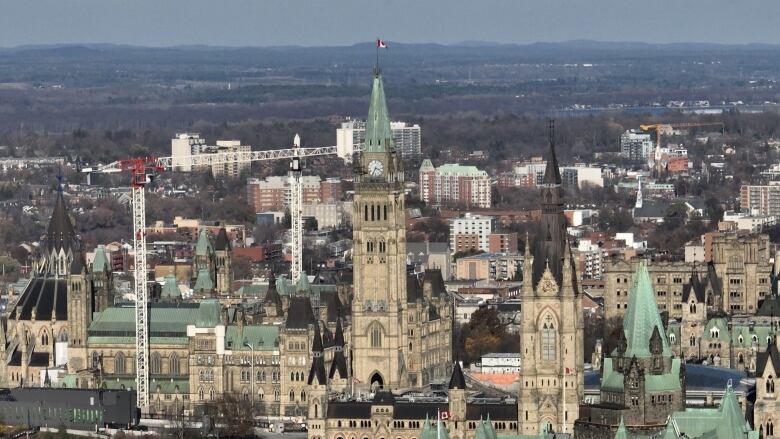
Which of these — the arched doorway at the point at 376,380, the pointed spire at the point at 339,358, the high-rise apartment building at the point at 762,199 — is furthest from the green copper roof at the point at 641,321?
the high-rise apartment building at the point at 762,199

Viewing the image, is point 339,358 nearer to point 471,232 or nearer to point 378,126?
point 378,126

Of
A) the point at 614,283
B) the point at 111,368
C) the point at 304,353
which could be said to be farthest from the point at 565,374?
the point at 614,283

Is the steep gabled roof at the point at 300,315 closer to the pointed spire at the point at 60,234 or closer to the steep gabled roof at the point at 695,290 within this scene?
the pointed spire at the point at 60,234

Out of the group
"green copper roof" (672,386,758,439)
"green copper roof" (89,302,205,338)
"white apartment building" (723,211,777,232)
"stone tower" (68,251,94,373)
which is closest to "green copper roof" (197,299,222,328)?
"green copper roof" (89,302,205,338)

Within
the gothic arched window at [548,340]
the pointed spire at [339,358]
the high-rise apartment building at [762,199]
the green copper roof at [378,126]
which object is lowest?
the high-rise apartment building at [762,199]

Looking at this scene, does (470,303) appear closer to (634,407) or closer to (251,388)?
(251,388)

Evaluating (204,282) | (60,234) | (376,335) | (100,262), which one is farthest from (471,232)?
(376,335)

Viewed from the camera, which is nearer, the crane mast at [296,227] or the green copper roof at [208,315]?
the green copper roof at [208,315]
